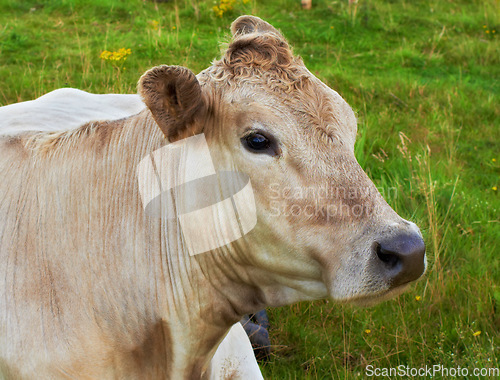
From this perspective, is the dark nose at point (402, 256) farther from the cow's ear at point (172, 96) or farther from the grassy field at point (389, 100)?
the grassy field at point (389, 100)

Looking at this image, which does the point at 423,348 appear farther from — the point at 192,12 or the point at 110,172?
the point at 192,12

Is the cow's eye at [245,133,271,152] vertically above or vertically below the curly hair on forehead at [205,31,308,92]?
below

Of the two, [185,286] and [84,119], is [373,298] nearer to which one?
[185,286]

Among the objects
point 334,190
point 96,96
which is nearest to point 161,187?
point 334,190

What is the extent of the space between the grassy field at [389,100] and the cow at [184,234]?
2.58 ft

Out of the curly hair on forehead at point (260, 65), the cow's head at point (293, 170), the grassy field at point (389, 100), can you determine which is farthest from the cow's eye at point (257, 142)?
the grassy field at point (389, 100)

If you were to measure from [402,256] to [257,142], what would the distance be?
2.22 ft

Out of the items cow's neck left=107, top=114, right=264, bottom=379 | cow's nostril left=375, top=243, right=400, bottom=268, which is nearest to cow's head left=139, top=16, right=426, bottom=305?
cow's nostril left=375, top=243, right=400, bottom=268

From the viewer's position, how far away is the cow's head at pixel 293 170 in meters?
2.10

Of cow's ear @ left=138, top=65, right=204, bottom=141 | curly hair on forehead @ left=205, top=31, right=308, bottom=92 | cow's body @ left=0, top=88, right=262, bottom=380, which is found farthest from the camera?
cow's body @ left=0, top=88, right=262, bottom=380

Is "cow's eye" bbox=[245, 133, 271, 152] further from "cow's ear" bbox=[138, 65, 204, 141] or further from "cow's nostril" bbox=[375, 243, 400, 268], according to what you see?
"cow's nostril" bbox=[375, 243, 400, 268]

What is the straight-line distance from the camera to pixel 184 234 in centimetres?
238

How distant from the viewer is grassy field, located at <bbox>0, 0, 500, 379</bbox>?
3.75 meters

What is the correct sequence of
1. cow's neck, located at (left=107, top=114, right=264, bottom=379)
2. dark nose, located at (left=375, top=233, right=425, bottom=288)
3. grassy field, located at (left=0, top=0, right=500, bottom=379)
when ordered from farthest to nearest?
grassy field, located at (left=0, top=0, right=500, bottom=379) → cow's neck, located at (left=107, top=114, right=264, bottom=379) → dark nose, located at (left=375, top=233, right=425, bottom=288)
